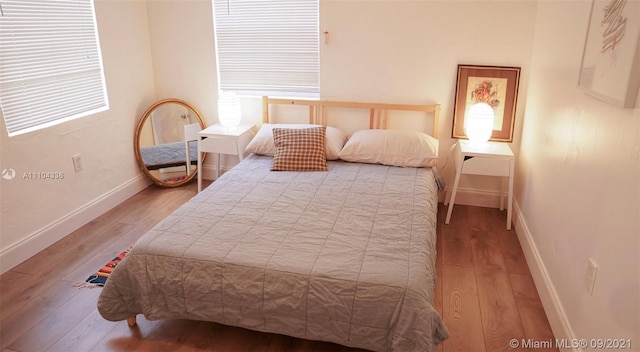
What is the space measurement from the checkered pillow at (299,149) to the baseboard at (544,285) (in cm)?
136

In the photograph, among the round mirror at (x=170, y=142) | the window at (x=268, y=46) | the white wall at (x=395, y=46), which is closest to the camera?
the white wall at (x=395, y=46)

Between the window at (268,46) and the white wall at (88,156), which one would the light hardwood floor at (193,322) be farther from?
the window at (268,46)

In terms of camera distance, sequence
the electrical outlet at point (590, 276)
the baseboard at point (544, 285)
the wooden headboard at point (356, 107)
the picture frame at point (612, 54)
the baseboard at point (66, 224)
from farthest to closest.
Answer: the wooden headboard at point (356, 107), the baseboard at point (66, 224), the baseboard at point (544, 285), the electrical outlet at point (590, 276), the picture frame at point (612, 54)

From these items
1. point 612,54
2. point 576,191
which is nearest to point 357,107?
point 576,191

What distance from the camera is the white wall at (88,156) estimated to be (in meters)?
2.68

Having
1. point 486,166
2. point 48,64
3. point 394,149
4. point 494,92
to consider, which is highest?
point 48,64

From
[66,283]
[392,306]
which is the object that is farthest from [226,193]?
[392,306]

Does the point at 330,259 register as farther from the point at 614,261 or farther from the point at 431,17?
the point at 431,17

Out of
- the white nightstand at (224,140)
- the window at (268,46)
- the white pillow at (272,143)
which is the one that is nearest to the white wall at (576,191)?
the white pillow at (272,143)

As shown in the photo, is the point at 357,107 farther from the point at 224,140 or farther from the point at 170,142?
the point at 170,142

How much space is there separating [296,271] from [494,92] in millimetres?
2200

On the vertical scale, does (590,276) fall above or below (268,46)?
below

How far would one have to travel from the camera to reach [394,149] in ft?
10.2

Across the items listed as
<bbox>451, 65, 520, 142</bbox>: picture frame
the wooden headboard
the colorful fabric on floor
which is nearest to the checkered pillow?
the wooden headboard
